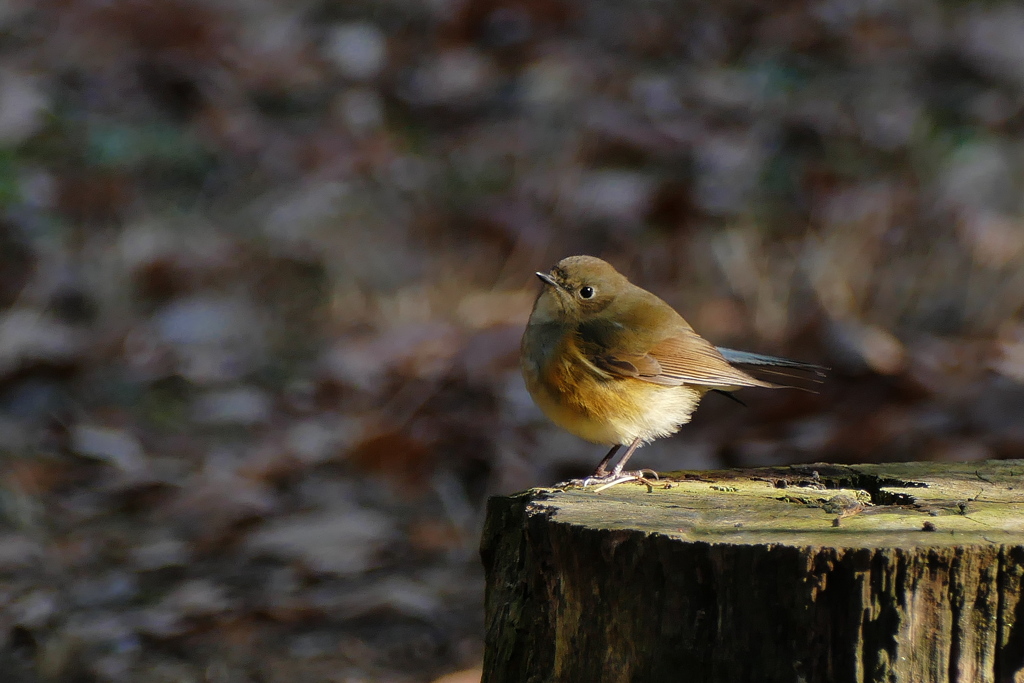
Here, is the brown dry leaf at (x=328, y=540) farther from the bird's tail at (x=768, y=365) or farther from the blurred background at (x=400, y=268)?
the bird's tail at (x=768, y=365)

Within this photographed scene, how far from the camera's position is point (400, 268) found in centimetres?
718

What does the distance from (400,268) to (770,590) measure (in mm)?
5196

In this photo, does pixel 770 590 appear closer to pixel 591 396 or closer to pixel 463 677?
pixel 591 396

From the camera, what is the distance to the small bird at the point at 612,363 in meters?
3.52

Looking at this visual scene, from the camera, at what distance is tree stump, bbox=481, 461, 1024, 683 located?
219 centimetres

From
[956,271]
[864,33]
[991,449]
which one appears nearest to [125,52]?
[864,33]

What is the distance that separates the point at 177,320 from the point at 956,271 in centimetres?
453

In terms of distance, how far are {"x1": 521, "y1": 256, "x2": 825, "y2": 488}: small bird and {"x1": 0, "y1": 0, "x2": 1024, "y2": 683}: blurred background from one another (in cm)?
114

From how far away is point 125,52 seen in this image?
9.29m

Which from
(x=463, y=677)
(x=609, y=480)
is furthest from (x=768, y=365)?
(x=463, y=677)

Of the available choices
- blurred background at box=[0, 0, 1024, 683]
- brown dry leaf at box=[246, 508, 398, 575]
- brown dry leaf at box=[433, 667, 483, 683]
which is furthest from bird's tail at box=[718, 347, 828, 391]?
brown dry leaf at box=[246, 508, 398, 575]

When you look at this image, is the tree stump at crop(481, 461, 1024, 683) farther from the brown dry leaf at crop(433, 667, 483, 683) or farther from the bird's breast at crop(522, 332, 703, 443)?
the brown dry leaf at crop(433, 667, 483, 683)

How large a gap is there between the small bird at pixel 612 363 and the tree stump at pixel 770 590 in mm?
833

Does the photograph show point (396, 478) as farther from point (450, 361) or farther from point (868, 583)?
point (868, 583)
